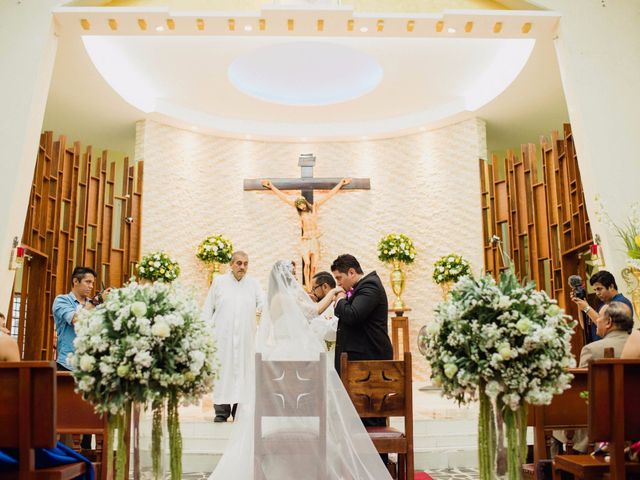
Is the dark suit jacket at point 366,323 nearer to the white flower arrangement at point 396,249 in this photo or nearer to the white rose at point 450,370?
the white rose at point 450,370

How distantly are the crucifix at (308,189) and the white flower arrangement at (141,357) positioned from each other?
7520mm

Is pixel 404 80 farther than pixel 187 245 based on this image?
No

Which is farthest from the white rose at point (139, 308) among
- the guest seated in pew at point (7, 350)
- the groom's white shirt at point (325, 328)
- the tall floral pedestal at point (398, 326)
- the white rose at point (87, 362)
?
the tall floral pedestal at point (398, 326)

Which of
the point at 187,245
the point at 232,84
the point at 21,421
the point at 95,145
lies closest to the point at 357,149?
the point at 232,84

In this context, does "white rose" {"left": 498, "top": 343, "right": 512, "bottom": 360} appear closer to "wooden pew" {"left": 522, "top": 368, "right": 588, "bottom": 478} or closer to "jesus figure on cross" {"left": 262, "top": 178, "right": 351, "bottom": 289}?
"wooden pew" {"left": 522, "top": 368, "right": 588, "bottom": 478}

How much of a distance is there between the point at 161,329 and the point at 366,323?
7.31ft

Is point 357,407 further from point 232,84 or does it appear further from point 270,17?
point 232,84

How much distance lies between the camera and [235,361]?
22.6 feet

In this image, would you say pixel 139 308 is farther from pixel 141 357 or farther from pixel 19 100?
pixel 19 100

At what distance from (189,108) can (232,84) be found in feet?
3.59

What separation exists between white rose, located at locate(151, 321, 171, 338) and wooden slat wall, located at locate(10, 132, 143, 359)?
5896 mm

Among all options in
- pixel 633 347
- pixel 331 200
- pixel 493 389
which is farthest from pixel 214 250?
pixel 493 389

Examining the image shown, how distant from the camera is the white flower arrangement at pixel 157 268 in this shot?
9.24 metres

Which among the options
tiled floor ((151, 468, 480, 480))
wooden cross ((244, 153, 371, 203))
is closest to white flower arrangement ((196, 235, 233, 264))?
wooden cross ((244, 153, 371, 203))
